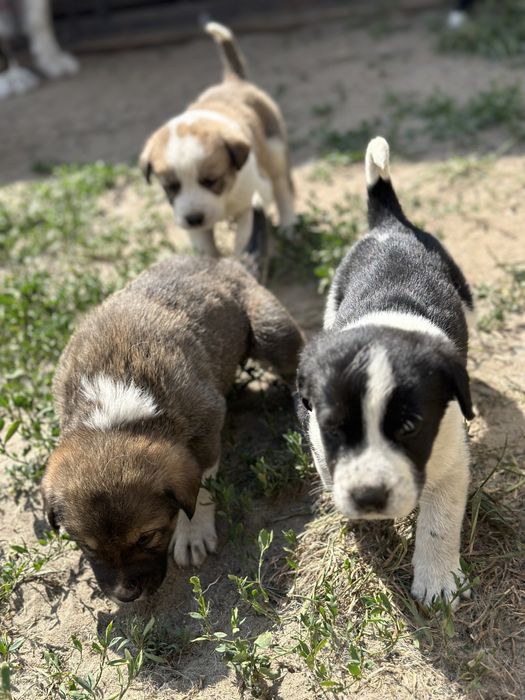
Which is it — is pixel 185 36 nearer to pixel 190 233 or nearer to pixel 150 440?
pixel 190 233

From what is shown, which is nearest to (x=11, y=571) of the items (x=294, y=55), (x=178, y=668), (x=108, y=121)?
(x=178, y=668)

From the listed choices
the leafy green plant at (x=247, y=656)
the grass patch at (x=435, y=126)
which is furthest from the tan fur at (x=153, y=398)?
the grass patch at (x=435, y=126)

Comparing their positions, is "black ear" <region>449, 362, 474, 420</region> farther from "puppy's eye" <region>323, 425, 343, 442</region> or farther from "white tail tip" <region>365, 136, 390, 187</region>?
"white tail tip" <region>365, 136, 390, 187</region>

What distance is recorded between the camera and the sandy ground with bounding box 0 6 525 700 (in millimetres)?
3568

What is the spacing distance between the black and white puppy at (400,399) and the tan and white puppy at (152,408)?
23.6 inches

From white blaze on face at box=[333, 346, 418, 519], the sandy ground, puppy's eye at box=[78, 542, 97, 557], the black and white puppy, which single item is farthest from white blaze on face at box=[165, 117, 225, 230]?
white blaze on face at box=[333, 346, 418, 519]

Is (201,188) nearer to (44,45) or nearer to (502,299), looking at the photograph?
(502,299)

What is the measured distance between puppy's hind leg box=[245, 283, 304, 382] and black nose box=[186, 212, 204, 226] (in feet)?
4.28

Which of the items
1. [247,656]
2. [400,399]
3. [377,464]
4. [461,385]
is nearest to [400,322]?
[461,385]

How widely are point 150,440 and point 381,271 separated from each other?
1.30 m

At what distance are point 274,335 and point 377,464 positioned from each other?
5.99ft

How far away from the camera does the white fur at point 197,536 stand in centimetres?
386

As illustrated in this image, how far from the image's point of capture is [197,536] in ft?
12.8

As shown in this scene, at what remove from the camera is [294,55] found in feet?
35.8
